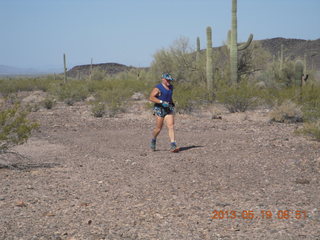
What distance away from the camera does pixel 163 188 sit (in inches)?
255

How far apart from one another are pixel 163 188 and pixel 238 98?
1069cm

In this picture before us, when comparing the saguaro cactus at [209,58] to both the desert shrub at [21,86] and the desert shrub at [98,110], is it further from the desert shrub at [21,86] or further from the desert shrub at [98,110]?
the desert shrub at [21,86]

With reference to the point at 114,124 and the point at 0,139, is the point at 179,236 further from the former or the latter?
the point at 114,124

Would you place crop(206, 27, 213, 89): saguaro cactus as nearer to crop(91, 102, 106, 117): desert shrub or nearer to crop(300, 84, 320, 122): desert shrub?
crop(300, 84, 320, 122): desert shrub

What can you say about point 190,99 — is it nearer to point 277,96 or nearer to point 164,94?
point 277,96

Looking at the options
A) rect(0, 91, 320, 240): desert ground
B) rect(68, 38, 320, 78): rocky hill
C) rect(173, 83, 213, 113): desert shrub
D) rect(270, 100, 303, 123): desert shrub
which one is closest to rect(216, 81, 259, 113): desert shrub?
rect(173, 83, 213, 113): desert shrub

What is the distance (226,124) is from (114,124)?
365 centimetres

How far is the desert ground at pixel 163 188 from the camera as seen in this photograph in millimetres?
4777

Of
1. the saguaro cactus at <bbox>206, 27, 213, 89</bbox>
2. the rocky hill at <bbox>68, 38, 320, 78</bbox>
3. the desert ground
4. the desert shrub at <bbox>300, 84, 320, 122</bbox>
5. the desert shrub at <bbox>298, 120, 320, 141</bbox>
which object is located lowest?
the desert ground

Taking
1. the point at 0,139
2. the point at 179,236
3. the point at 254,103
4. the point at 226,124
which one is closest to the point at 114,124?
the point at 226,124

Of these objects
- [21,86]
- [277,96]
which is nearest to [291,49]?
[21,86]

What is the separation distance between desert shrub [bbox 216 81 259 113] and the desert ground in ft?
15.9

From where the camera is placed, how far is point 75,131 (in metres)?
13.0

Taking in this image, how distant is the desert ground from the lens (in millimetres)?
4777
